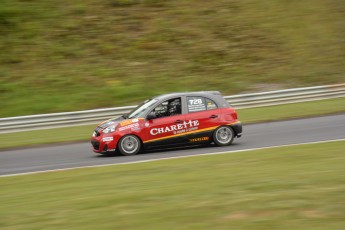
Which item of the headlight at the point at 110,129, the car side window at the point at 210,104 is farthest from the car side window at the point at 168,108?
the headlight at the point at 110,129

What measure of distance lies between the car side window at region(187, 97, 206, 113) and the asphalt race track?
99cm

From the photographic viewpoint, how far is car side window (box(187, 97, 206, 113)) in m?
14.4

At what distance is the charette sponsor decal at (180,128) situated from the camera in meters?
14.2

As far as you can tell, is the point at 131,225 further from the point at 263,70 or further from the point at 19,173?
the point at 263,70

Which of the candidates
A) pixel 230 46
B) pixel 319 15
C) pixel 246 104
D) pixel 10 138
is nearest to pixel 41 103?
pixel 10 138

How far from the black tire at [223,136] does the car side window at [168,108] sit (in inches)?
43.3

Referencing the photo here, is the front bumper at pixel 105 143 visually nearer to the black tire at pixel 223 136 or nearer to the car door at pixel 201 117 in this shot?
the car door at pixel 201 117

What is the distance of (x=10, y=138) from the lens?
728 inches

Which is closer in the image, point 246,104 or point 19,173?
point 19,173

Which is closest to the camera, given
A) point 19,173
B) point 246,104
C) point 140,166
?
point 140,166

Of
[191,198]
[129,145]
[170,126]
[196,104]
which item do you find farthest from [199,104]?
[191,198]

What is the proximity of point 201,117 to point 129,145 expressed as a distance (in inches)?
74.2

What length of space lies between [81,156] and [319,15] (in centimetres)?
2071

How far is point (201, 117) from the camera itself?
14.4 meters
